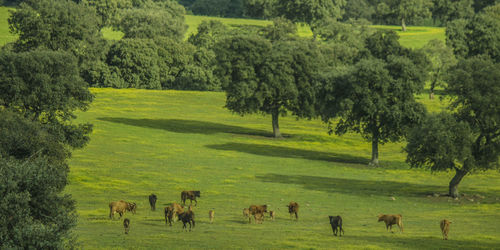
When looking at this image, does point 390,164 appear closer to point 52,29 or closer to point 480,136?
point 480,136

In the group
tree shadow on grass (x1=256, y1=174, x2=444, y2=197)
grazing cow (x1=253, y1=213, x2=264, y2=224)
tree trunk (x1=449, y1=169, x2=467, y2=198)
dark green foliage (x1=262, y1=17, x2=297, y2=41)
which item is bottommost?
tree shadow on grass (x1=256, y1=174, x2=444, y2=197)

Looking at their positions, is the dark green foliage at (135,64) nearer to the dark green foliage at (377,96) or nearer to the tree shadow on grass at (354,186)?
the dark green foliage at (377,96)

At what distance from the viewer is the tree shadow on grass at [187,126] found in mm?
98562

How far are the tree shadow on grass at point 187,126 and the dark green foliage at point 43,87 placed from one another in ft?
123

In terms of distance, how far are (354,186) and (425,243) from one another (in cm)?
2742

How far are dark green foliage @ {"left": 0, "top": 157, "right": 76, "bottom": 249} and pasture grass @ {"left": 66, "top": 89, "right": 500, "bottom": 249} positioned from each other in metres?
4.34

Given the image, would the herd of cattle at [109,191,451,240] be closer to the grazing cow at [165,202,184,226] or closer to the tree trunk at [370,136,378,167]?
the grazing cow at [165,202,184,226]

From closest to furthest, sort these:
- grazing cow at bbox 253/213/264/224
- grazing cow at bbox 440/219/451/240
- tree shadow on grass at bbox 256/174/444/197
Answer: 1. grazing cow at bbox 440/219/451/240
2. grazing cow at bbox 253/213/264/224
3. tree shadow on grass at bbox 256/174/444/197

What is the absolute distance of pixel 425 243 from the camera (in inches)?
1512

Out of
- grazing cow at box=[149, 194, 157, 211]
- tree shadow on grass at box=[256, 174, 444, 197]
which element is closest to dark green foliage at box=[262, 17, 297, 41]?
tree shadow on grass at box=[256, 174, 444, 197]

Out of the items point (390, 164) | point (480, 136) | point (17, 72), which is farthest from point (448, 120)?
point (17, 72)

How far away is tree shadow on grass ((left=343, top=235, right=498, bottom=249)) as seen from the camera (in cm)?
3769

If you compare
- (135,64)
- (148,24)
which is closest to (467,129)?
(135,64)

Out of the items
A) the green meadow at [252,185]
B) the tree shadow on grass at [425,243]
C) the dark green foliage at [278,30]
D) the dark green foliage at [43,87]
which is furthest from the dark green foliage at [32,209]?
the dark green foliage at [278,30]
